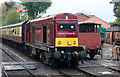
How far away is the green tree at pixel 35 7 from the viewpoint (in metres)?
52.5

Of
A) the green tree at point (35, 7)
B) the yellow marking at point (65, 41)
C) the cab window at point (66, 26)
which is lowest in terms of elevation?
the yellow marking at point (65, 41)

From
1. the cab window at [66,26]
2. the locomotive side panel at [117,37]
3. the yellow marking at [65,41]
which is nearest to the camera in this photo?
the yellow marking at [65,41]

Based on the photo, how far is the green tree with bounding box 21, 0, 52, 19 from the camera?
172 ft

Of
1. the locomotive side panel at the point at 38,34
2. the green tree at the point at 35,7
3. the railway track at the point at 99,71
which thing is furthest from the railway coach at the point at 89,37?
the green tree at the point at 35,7

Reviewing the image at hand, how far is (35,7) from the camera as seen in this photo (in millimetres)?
52906

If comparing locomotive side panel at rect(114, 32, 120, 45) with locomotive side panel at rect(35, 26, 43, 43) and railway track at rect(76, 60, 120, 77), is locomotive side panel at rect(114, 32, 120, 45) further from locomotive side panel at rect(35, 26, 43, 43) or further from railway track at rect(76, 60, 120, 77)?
railway track at rect(76, 60, 120, 77)

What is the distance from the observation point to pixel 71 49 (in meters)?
12.3

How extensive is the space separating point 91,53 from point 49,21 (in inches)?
219

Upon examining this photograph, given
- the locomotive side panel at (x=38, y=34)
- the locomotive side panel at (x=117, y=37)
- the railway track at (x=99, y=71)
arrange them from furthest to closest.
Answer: the locomotive side panel at (x=117, y=37), the locomotive side panel at (x=38, y=34), the railway track at (x=99, y=71)

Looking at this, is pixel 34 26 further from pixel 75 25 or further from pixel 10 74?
pixel 10 74

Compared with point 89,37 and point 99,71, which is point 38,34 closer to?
point 89,37

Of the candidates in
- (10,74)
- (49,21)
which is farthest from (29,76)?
(49,21)

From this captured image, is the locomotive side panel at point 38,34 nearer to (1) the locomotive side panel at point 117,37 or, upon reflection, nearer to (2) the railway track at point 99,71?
(2) the railway track at point 99,71

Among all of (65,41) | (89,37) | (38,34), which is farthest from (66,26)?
(89,37)
